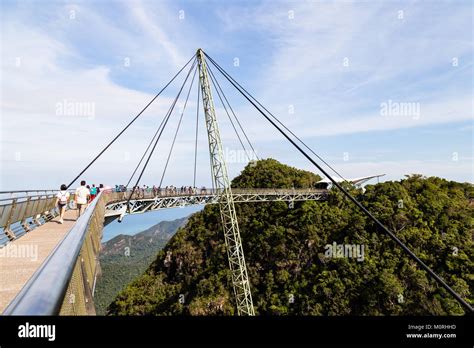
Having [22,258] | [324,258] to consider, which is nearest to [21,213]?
[22,258]

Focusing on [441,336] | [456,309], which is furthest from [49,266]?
[456,309]

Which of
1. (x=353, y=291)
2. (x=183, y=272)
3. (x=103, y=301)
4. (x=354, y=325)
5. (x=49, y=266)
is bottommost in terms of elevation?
(x=103, y=301)

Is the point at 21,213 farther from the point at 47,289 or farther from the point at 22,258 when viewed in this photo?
the point at 47,289

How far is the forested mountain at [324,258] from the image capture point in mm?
36594

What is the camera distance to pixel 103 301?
128 meters

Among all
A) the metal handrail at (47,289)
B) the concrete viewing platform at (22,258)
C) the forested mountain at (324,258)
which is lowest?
the forested mountain at (324,258)

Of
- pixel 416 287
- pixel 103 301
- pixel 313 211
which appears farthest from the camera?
pixel 103 301

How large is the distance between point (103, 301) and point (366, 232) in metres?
121

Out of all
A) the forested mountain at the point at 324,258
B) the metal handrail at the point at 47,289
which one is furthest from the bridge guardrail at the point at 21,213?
the forested mountain at the point at 324,258

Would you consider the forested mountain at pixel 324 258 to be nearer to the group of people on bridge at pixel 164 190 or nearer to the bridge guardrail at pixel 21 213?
the group of people on bridge at pixel 164 190

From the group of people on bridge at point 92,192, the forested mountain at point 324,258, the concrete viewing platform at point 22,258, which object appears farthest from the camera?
the forested mountain at point 324,258

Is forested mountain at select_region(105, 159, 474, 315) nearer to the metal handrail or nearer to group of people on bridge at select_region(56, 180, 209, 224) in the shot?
group of people on bridge at select_region(56, 180, 209, 224)

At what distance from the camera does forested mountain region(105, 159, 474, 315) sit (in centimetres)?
3659

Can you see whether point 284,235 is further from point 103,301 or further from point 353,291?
point 103,301
